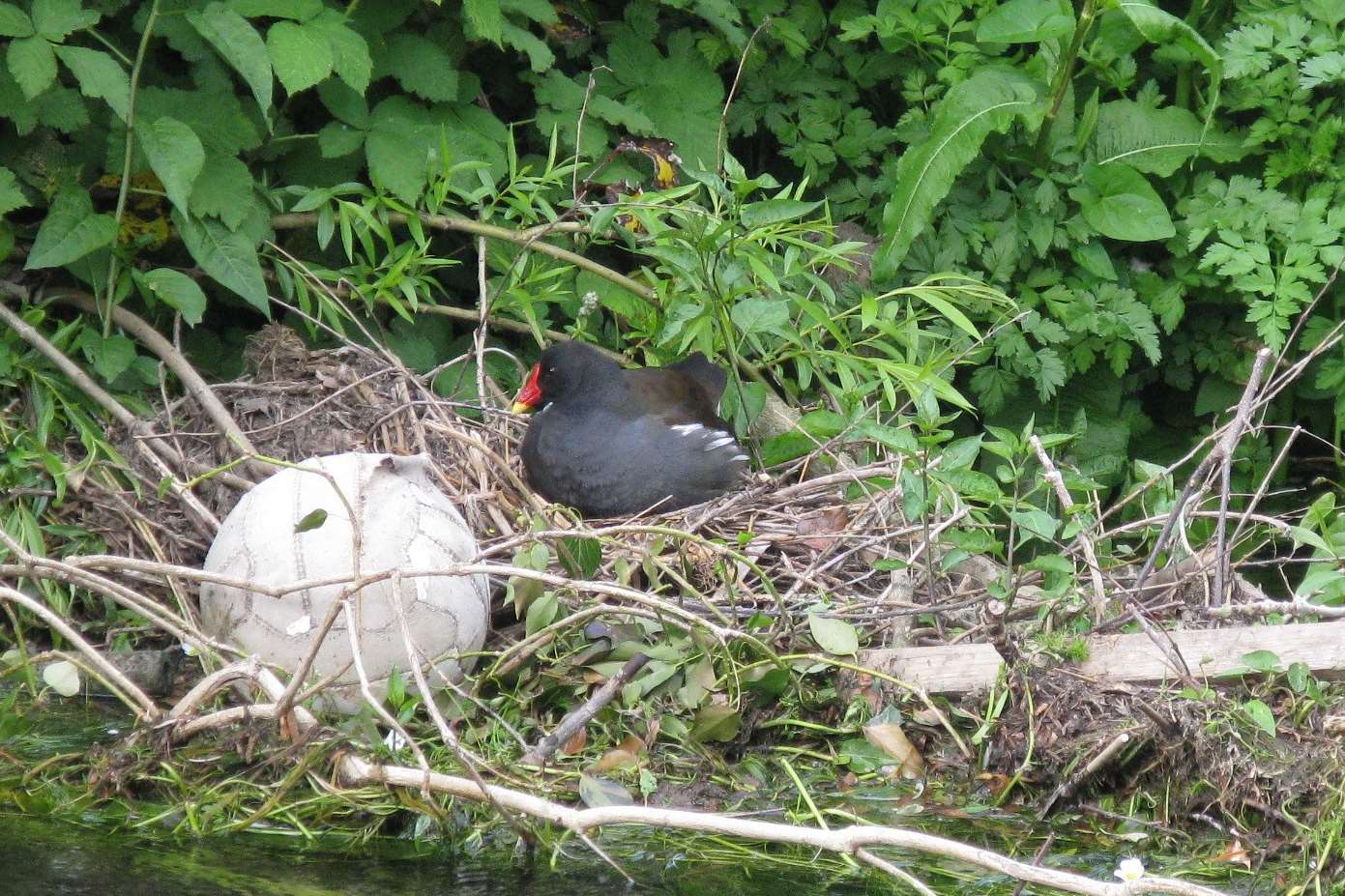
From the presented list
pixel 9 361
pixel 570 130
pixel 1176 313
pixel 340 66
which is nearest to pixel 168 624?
pixel 9 361

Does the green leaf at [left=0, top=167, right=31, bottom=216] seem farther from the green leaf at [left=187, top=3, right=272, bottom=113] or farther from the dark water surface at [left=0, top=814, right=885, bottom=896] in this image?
the dark water surface at [left=0, top=814, right=885, bottom=896]

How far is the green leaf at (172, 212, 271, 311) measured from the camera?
12.4 ft

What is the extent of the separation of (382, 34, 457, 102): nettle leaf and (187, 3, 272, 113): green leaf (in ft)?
1.96

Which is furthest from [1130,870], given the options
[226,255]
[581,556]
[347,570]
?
[226,255]

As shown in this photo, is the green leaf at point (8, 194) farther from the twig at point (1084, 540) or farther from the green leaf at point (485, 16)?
the twig at point (1084, 540)

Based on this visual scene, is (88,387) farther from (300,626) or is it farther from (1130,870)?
(1130,870)

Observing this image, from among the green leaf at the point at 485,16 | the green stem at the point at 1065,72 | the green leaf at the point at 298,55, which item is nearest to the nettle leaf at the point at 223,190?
the green leaf at the point at 298,55

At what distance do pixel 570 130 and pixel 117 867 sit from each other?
9.34 ft

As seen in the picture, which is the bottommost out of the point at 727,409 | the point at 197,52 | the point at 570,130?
the point at 727,409

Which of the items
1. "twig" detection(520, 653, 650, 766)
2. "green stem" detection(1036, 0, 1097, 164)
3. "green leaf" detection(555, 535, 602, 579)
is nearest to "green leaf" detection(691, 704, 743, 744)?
"twig" detection(520, 653, 650, 766)

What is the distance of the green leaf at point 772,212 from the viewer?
393 cm

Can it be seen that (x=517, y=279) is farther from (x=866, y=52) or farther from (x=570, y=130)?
(x=866, y=52)

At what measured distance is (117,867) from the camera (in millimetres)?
2283

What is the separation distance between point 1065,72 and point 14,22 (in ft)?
9.61
